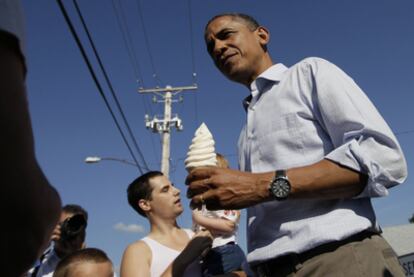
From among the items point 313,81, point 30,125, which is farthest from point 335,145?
point 30,125

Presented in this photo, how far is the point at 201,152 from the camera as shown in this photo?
99.4 inches

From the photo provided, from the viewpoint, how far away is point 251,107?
2.25m

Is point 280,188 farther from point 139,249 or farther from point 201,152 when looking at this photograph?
point 139,249

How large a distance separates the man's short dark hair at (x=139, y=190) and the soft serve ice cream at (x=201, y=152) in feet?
3.90

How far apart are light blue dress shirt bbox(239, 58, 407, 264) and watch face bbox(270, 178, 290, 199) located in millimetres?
177

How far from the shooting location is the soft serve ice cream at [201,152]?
2.46m

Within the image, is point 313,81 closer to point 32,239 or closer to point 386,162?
point 386,162

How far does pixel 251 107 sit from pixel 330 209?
70 cm

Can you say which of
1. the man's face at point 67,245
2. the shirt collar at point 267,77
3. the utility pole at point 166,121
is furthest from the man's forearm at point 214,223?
the utility pole at point 166,121

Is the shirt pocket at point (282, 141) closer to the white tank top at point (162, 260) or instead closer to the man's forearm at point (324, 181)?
the man's forearm at point (324, 181)

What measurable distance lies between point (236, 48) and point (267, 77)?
1.03 feet

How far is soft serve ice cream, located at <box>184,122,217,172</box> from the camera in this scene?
8.07 ft

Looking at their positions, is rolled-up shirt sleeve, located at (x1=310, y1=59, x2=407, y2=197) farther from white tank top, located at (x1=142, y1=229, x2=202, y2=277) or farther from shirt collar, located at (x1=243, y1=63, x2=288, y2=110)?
white tank top, located at (x1=142, y1=229, x2=202, y2=277)

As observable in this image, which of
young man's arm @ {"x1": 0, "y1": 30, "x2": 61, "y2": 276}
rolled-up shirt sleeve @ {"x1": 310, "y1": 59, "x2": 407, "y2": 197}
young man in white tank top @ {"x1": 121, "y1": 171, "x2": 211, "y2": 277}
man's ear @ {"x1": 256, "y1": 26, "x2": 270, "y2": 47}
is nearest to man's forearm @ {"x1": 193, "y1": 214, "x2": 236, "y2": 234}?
young man in white tank top @ {"x1": 121, "y1": 171, "x2": 211, "y2": 277}
